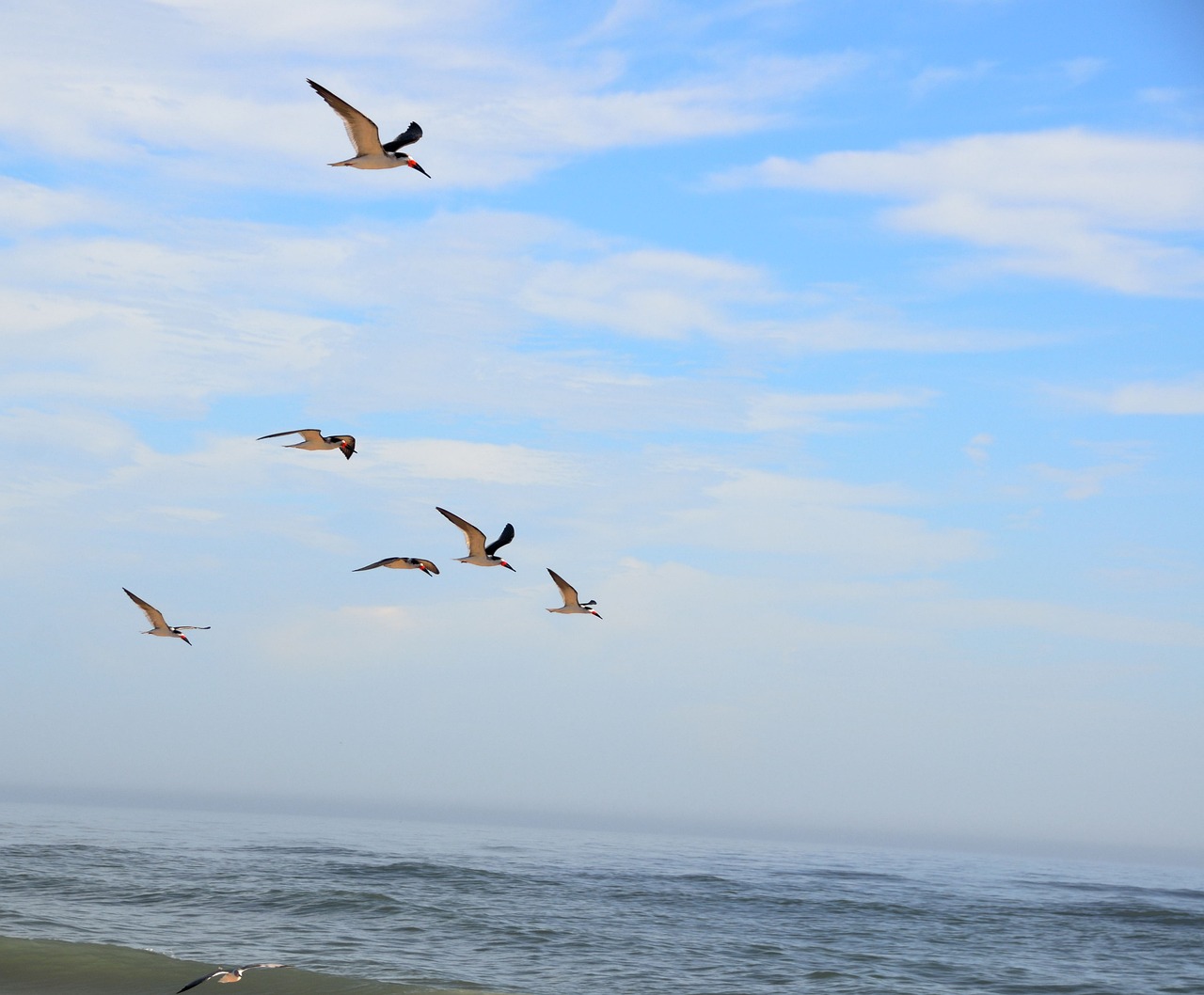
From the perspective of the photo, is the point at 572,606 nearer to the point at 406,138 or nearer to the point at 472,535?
the point at 472,535

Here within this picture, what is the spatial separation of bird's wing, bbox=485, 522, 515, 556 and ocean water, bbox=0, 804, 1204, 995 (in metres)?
7.61

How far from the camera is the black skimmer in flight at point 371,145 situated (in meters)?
17.9

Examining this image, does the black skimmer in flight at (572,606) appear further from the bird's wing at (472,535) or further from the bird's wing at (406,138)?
the bird's wing at (406,138)

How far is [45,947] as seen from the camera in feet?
60.1

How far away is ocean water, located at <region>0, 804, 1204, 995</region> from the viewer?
723 inches

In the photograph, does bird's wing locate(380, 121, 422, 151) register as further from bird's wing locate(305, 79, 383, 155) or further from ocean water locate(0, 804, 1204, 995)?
ocean water locate(0, 804, 1204, 995)

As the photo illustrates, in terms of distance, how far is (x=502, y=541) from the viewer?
24578 millimetres

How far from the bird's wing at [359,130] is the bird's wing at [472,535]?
6790mm

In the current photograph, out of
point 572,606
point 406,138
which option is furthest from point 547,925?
point 406,138

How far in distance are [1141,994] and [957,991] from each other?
3383mm

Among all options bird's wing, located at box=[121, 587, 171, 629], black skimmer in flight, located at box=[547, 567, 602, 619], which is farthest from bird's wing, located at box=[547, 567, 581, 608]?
bird's wing, located at box=[121, 587, 171, 629]

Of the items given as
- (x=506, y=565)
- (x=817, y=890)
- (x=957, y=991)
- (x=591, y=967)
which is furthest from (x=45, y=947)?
(x=817, y=890)

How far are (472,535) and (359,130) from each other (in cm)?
851

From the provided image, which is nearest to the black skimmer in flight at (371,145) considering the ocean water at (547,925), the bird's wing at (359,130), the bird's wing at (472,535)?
the bird's wing at (359,130)
